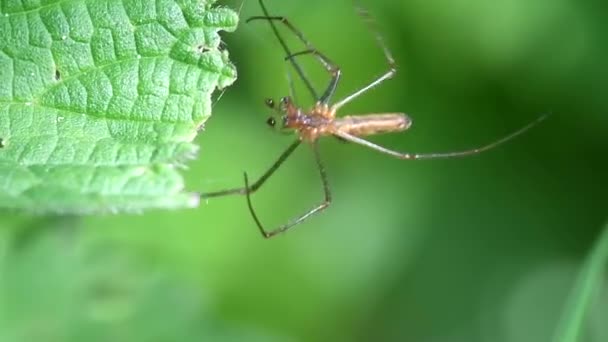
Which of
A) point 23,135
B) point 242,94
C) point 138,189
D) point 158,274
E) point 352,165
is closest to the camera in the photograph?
point 138,189

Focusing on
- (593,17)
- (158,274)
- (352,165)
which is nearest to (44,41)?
(158,274)

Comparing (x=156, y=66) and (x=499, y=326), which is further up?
(x=156, y=66)

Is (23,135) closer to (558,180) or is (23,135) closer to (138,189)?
(138,189)

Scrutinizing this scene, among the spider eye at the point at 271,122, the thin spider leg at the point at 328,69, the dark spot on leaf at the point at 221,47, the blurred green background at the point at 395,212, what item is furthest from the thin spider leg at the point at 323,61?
the dark spot on leaf at the point at 221,47

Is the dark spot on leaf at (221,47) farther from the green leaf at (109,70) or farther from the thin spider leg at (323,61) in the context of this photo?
the thin spider leg at (323,61)

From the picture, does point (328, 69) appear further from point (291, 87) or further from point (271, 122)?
point (271, 122)

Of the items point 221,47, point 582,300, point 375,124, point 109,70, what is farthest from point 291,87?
point 582,300
